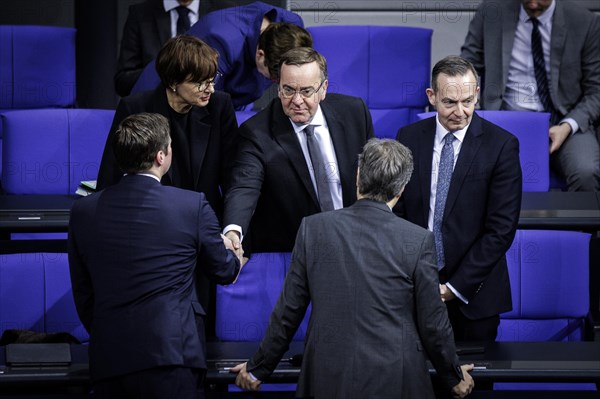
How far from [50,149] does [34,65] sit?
0.90 metres

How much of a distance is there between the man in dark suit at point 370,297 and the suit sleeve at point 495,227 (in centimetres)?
42

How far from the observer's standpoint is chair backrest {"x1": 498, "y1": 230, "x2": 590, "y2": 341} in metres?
3.28

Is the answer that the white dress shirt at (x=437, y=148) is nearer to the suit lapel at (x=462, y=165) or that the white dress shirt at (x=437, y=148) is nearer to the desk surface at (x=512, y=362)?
the suit lapel at (x=462, y=165)

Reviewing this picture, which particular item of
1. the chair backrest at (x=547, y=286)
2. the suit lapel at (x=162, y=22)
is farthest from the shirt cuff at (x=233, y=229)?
the suit lapel at (x=162, y=22)

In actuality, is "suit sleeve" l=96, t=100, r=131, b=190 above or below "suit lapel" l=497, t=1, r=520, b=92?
below

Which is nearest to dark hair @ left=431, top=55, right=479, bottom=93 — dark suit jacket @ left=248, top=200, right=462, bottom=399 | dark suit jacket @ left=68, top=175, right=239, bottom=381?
dark suit jacket @ left=248, top=200, right=462, bottom=399

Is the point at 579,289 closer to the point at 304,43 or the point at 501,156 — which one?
the point at 501,156

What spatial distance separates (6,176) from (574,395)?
2.20 m

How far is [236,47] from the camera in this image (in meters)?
3.49

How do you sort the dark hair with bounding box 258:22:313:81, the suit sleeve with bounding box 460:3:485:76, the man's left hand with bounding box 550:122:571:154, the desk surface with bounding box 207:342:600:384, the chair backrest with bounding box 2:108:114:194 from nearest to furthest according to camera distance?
the desk surface with bounding box 207:342:600:384 < the dark hair with bounding box 258:22:313:81 < the chair backrest with bounding box 2:108:114:194 < the man's left hand with bounding box 550:122:571:154 < the suit sleeve with bounding box 460:3:485:76

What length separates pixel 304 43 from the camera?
3.28 meters

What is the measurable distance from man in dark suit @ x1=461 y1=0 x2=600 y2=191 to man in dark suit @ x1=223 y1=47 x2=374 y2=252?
1427 millimetres

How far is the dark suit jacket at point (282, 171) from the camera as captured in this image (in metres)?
3.08

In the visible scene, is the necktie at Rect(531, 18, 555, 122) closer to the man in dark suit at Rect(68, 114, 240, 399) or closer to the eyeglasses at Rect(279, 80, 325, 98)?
the eyeglasses at Rect(279, 80, 325, 98)
